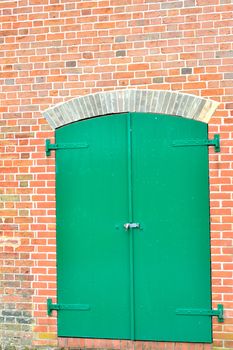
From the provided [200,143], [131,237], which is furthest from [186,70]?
[131,237]

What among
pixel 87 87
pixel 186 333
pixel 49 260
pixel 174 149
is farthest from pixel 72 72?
pixel 186 333

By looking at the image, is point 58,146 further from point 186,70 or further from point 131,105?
point 186,70

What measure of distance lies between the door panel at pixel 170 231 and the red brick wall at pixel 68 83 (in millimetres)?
141

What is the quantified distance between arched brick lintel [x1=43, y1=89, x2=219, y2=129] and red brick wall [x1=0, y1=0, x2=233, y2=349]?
0.28 ft

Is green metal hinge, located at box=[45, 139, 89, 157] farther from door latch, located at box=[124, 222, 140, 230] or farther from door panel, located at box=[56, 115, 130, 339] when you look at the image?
door latch, located at box=[124, 222, 140, 230]

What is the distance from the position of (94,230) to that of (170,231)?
2.64ft

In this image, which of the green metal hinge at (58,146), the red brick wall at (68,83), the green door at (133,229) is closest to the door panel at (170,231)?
the green door at (133,229)

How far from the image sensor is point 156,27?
17.1 feet

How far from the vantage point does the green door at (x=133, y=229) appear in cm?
504

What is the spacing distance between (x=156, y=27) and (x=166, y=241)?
7.42 ft

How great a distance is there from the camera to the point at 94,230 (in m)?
5.21

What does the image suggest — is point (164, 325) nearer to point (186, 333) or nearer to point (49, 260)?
point (186, 333)

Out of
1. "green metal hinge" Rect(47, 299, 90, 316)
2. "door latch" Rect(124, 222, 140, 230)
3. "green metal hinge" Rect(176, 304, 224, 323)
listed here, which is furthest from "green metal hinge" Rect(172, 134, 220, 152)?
"green metal hinge" Rect(47, 299, 90, 316)

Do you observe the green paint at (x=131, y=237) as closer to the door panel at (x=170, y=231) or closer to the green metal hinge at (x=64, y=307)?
the door panel at (x=170, y=231)
